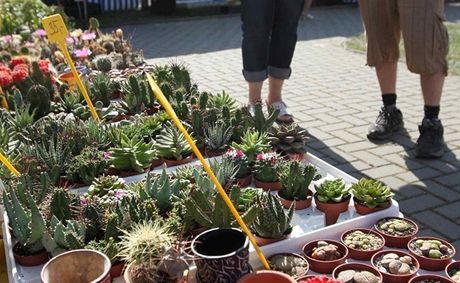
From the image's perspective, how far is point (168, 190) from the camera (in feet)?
6.93

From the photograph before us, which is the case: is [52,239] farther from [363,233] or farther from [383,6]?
[383,6]

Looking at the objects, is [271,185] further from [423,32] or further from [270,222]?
[423,32]

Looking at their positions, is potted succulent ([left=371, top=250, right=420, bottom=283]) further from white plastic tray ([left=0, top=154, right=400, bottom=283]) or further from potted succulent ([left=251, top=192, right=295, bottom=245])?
potted succulent ([left=251, top=192, right=295, bottom=245])

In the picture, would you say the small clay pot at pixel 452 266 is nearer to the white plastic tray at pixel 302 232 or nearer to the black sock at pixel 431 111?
the white plastic tray at pixel 302 232

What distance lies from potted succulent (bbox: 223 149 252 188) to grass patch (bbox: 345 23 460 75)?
4.64 metres

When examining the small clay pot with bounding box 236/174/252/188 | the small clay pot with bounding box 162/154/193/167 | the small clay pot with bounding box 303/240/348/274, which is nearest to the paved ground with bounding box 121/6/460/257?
the small clay pot with bounding box 236/174/252/188

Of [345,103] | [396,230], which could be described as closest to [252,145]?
[396,230]

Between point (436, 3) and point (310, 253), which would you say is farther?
point (436, 3)

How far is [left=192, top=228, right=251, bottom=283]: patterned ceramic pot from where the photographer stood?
159 cm

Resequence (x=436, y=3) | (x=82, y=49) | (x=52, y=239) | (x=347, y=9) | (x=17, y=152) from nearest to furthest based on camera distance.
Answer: (x=52, y=239), (x=17, y=152), (x=436, y=3), (x=82, y=49), (x=347, y=9)

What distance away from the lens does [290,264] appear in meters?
1.80

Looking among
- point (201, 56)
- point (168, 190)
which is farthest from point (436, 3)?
point (201, 56)

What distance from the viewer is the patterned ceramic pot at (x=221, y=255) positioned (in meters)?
1.59

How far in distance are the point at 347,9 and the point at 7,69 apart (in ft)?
33.2
